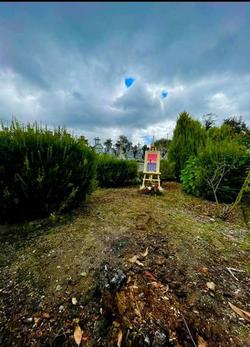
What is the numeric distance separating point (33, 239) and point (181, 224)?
1.89 m

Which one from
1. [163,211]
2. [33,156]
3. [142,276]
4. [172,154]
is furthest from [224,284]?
[172,154]

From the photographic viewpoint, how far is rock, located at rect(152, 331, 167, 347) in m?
1.04

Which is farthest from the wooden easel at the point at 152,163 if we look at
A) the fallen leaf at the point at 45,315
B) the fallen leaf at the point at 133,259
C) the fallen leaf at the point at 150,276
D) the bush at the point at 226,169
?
the fallen leaf at the point at 45,315

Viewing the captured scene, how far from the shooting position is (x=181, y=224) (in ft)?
9.17

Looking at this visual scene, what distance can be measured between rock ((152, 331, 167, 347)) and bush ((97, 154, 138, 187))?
5.02 m

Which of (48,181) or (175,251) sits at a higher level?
(48,181)

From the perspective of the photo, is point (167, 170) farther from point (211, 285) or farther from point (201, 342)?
point (201, 342)

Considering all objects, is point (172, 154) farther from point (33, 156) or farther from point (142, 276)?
point (142, 276)

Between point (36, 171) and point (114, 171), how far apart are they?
12.8 ft

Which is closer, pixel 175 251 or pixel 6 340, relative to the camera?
pixel 6 340

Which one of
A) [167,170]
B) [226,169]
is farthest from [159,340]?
[167,170]

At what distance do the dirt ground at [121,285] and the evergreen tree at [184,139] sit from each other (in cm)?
447

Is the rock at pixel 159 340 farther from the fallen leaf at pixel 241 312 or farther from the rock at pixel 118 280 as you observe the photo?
the fallen leaf at pixel 241 312

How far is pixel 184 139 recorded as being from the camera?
6.93 m
